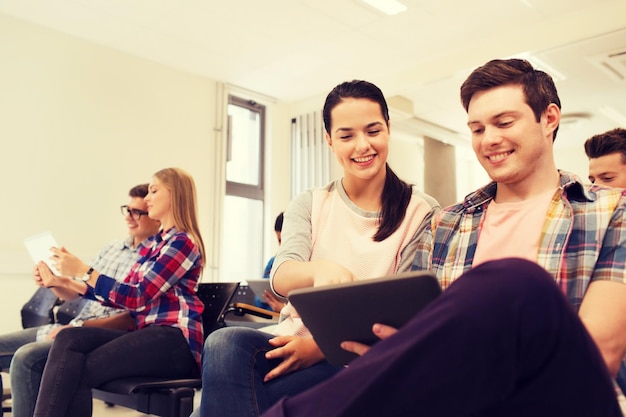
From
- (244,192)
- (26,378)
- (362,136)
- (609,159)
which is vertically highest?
(244,192)

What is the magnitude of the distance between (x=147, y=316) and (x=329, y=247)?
39.2 inches

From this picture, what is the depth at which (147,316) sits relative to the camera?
202 centimetres

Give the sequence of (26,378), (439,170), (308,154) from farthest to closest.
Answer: (439,170) → (308,154) → (26,378)

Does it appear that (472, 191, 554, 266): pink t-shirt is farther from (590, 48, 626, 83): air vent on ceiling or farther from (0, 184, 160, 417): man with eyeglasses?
(590, 48, 626, 83): air vent on ceiling

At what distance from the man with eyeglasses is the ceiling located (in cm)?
198

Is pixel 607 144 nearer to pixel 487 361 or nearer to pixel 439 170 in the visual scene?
pixel 487 361

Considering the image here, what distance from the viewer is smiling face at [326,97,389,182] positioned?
4.47 ft

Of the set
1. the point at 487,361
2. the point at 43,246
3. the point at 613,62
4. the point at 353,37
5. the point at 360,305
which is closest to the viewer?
the point at 487,361

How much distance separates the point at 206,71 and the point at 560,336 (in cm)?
489

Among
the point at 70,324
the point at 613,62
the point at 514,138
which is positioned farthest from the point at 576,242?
the point at 613,62

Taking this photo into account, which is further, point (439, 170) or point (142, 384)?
point (439, 170)

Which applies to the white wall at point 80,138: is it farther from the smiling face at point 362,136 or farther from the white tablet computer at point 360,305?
the white tablet computer at point 360,305

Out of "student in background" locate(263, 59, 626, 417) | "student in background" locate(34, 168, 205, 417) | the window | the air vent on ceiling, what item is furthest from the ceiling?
"student in background" locate(263, 59, 626, 417)

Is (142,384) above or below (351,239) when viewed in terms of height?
below
